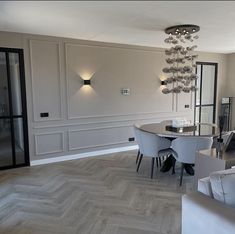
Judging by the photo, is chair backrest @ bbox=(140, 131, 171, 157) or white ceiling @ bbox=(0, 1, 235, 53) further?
chair backrest @ bbox=(140, 131, 171, 157)

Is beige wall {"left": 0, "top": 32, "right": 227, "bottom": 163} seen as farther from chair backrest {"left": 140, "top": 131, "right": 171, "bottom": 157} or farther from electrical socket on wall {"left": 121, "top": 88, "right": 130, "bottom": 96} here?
chair backrest {"left": 140, "top": 131, "right": 171, "bottom": 157}

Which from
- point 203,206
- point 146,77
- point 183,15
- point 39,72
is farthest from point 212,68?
point 203,206

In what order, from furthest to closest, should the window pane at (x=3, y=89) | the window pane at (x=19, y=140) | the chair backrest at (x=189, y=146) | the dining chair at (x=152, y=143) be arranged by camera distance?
1. the window pane at (x=19, y=140)
2. the window pane at (x=3, y=89)
3. the dining chair at (x=152, y=143)
4. the chair backrest at (x=189, y=146)

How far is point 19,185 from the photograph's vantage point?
385 centimetres

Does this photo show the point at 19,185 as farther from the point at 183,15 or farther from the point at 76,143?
A: the point at 183,15

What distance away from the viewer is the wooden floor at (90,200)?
2707mm

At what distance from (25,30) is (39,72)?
2.70 feet

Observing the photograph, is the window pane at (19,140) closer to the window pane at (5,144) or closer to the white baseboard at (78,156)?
the window pane at (5,144)

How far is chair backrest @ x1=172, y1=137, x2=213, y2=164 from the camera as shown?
368cm

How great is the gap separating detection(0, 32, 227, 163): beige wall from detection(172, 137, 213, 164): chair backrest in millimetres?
2176

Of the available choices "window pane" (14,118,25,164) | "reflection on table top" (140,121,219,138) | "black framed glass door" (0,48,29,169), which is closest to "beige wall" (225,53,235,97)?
"reflection on table top" (140,121,219,138)

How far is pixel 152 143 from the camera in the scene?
4023 millimetres

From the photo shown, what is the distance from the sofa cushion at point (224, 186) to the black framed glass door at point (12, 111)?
3822 mm

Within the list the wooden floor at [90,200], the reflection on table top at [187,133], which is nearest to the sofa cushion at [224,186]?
the wooden floor at [90,200]
